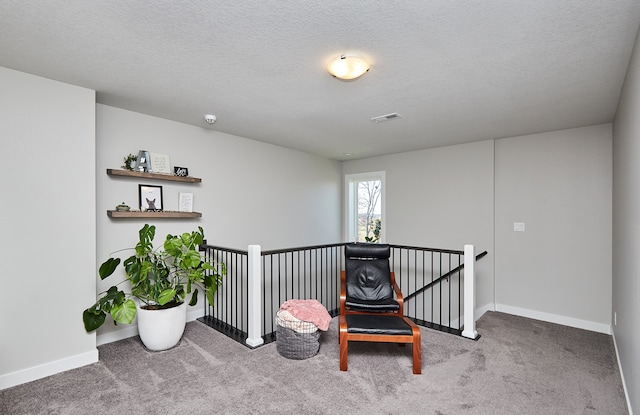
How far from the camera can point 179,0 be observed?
1712 millimetres

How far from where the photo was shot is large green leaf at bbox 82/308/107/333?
2834 mm

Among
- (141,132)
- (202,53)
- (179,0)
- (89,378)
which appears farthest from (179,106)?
(89,378)

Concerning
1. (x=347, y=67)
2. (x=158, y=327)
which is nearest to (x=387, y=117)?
(x=347, y=67)

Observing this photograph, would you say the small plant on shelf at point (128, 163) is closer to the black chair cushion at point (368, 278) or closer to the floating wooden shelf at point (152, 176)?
the floating wooden shelf at point (152, 176)

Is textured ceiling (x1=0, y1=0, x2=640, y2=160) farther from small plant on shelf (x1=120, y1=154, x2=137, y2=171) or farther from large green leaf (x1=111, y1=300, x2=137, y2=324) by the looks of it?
large green leaf (x1=111, y1=300, x2=137, y2=324)

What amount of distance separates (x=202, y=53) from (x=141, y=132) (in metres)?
1.87

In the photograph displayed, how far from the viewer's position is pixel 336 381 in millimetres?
2623

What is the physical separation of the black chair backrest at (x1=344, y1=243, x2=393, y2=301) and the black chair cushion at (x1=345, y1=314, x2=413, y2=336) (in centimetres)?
59

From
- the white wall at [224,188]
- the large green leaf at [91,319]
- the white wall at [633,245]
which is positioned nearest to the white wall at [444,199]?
the white wall at [224,188]

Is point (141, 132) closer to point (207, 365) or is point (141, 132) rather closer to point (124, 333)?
point (124, 333)

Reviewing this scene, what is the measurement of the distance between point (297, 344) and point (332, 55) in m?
2.53

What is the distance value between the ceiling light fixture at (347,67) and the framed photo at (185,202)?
2522 mm

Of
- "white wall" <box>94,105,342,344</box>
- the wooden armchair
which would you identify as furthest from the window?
the wooden armchair

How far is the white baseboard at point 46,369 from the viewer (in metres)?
2.53
